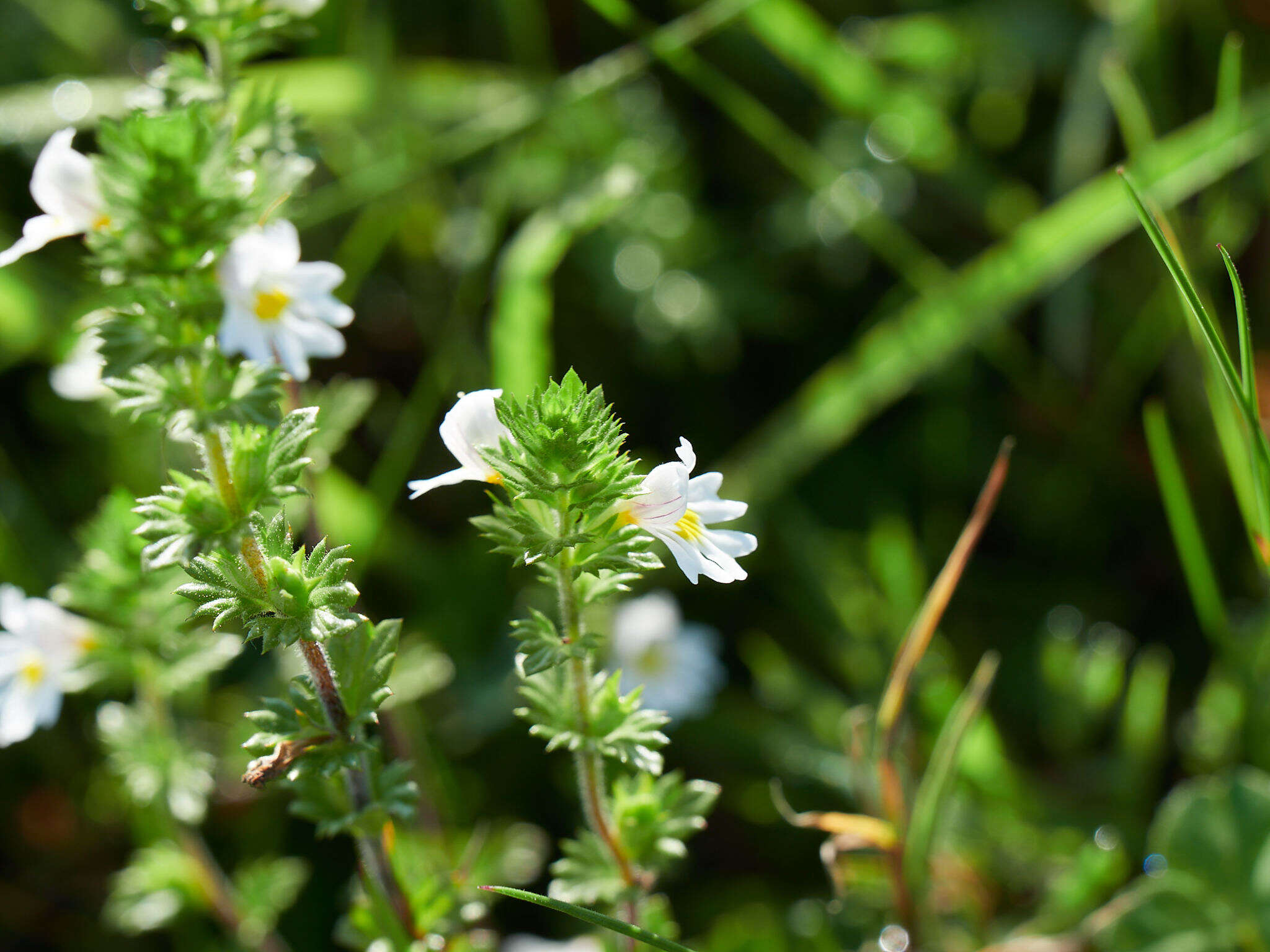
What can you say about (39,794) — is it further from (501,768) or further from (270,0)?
(270,0)

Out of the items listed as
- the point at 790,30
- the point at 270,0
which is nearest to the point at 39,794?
the point at 270,0

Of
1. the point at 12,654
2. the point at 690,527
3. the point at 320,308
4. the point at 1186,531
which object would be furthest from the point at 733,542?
the point at 12,654

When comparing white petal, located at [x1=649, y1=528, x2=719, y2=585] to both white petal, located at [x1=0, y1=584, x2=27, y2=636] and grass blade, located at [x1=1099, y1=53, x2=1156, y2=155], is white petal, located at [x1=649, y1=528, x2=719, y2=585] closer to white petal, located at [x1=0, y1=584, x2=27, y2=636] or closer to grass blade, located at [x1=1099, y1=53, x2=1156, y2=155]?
white petal, located at [x1=0, y1=584, x2=27, y2=636]

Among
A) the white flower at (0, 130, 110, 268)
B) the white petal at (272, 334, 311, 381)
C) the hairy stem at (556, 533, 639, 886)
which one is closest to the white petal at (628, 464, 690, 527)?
the hairy stem at (556, 533, 639, 886)

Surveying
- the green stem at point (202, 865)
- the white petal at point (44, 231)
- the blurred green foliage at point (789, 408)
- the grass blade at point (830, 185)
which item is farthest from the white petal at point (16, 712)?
the grass blade at point (830, 185)

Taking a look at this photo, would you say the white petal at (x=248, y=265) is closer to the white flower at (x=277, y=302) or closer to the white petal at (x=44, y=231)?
the white flower at (x=277, y=302)

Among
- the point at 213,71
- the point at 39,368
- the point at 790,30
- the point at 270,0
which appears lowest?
the point at 213,71
